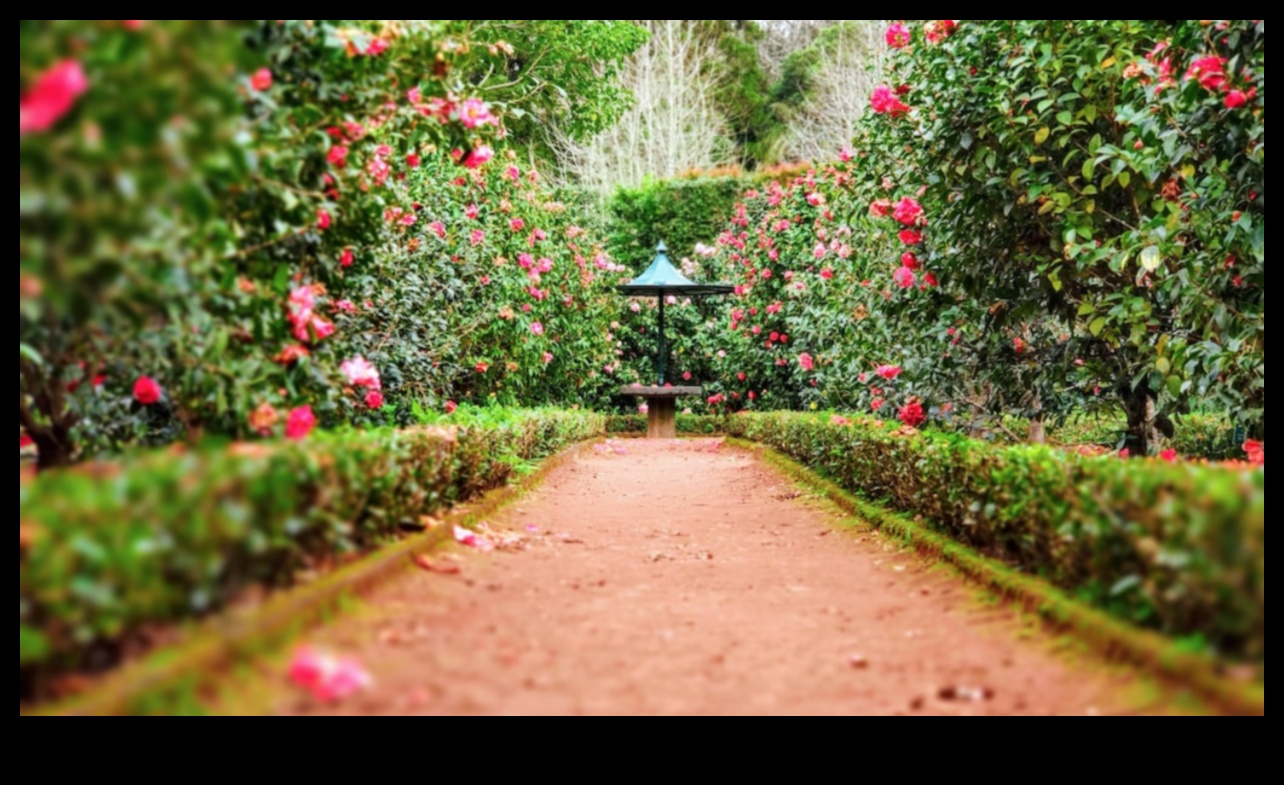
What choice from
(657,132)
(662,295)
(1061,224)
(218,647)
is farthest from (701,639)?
(657,132)

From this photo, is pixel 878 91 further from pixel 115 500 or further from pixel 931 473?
pixel 115 500

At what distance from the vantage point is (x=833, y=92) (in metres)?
28.4

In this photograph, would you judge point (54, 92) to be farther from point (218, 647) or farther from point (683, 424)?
point (683, 424)

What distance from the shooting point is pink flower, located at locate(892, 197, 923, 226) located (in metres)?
7.37

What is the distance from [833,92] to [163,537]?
2778cm

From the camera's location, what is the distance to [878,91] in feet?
24.5

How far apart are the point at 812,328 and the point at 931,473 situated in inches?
234

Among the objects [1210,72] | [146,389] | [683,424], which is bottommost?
[683,424]

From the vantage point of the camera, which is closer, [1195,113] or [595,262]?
[1195,113]

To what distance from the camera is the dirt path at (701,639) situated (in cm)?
313

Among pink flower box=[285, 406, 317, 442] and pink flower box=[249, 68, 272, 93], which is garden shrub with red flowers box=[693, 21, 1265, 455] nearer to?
pink flower box=[249, 68, 272, 93]

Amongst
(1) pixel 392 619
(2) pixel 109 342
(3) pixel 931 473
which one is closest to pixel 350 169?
(2) pixel 109 342

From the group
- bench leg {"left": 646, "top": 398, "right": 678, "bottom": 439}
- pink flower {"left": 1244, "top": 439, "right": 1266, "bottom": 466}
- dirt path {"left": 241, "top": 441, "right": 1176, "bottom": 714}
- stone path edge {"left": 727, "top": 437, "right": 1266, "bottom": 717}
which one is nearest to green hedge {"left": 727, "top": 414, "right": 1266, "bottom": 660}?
stone path edge {"left": 727, "top": 437, "right": 1266, "bottom": 717}

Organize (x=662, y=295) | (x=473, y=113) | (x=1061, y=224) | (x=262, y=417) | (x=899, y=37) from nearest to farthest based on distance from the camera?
(x=262, y=417) → (x=473, y=113) → (x=1061, y=224) → (x=899, y=37) → (x=662, y=295)
